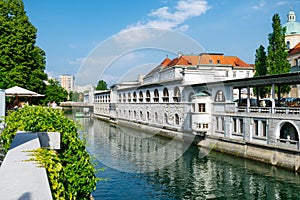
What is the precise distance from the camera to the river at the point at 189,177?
579 inches

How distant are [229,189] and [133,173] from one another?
5.91m

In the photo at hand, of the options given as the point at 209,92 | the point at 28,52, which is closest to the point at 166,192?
the point at 209,92

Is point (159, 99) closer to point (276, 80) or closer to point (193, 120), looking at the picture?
point (193, 120)

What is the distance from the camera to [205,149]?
26.5m

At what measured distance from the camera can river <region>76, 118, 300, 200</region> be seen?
14710 mm

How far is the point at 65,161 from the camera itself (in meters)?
5.73

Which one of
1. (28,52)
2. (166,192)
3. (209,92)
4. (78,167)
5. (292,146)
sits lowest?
(166,192)

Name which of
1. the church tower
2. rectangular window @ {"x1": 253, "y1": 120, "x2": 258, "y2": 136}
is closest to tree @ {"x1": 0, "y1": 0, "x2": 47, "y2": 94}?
rectangular window @ {"x1": 253, "y1": 120, "x2": 258, "y2": 136}

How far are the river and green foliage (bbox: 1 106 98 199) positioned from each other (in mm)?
4343

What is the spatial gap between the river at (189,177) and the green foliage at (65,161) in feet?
14.2

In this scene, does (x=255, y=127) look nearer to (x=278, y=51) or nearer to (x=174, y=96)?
(x=174, y=96)

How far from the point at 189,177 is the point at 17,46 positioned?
18.9m

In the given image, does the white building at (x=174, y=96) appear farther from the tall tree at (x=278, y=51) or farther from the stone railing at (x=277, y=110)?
the tall tree at (x=278, y=51)

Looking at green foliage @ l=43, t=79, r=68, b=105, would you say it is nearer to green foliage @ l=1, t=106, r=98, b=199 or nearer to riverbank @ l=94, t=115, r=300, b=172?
riverbank @ l=94, t=115, r=300, b=172
